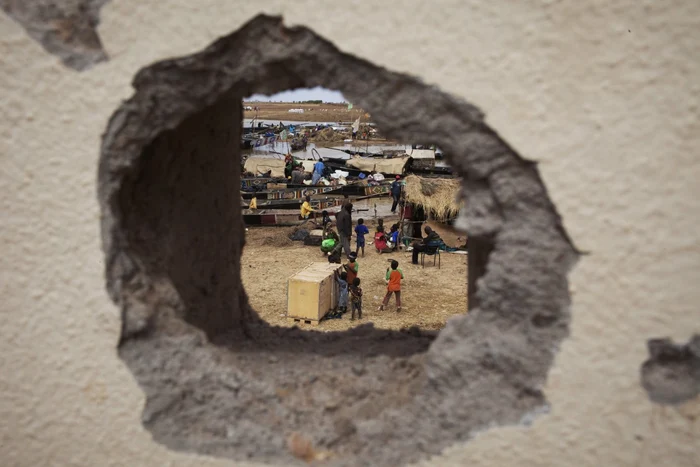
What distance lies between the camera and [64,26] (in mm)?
2254

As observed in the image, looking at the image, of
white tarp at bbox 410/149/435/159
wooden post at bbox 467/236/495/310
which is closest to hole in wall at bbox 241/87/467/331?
wooden post at bbox 467/236/495/310

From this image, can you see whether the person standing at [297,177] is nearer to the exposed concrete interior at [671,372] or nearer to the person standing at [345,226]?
the person standing at [345,226]

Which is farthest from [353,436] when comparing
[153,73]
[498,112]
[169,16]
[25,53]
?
[25,53]

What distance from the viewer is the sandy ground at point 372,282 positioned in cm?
845

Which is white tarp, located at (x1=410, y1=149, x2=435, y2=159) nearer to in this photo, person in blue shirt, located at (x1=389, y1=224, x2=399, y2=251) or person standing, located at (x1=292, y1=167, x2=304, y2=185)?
person standing, located at (x1=292, y1=167, x2=304, y2=185)

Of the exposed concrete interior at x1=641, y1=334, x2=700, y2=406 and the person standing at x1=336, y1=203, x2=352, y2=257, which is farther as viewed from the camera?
the person standing at x1=336, y1=203, x2=352, y2=257

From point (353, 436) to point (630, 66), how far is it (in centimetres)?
194

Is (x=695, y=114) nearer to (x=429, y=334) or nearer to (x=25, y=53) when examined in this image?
(x=429, y=334)

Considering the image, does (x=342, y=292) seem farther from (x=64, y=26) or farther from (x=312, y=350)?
(x=64, y=26)

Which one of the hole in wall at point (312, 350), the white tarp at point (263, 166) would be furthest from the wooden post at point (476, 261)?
the white tarp at point (263, 166)

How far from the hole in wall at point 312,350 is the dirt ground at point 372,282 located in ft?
14.8

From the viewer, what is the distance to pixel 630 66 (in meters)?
1.98

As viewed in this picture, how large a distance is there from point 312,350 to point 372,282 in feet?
23.3

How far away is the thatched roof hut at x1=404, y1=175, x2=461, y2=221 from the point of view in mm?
13234
